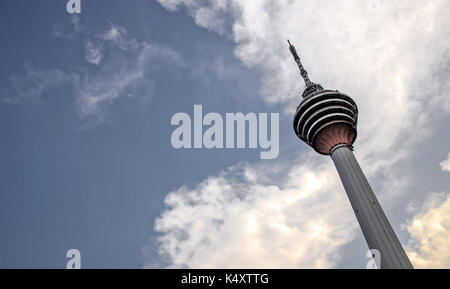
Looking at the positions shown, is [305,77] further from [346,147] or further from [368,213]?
[368,213]

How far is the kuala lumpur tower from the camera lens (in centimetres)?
2905

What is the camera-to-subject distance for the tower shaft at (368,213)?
28.2 metres

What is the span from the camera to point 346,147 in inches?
1471

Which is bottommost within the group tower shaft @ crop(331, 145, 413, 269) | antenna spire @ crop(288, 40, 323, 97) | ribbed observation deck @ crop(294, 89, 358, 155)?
tower shaft @ crop(331, 145, 413, 269)

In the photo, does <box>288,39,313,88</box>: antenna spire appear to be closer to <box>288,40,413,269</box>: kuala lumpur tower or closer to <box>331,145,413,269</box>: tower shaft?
<box>288,40,413,269</box>: kuala lumpur tower

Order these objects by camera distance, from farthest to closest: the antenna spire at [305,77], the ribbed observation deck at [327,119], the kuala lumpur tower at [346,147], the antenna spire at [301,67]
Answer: the antenna spire at [301,67] < the antenna spire at [305,77] < the ribbed observation deck at [327,119] < the kuala lumpur tower at [346,147]

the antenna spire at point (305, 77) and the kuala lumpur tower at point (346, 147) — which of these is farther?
the antenna spire at point (305, 77)

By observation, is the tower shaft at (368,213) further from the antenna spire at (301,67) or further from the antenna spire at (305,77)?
the antenna spire at (301,67)

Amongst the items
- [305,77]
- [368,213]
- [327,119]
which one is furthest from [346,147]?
[305,77]

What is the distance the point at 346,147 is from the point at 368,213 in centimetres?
924

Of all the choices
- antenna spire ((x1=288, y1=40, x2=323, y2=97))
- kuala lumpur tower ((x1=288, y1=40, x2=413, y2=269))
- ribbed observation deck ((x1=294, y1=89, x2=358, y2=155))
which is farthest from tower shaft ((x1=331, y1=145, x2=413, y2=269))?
antenna spire ((x1=288, y1=40, x2=323, y2=97))

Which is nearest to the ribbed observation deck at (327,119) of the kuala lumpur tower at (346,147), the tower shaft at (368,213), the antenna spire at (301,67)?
the kuala lumpur tower at (346,147)
